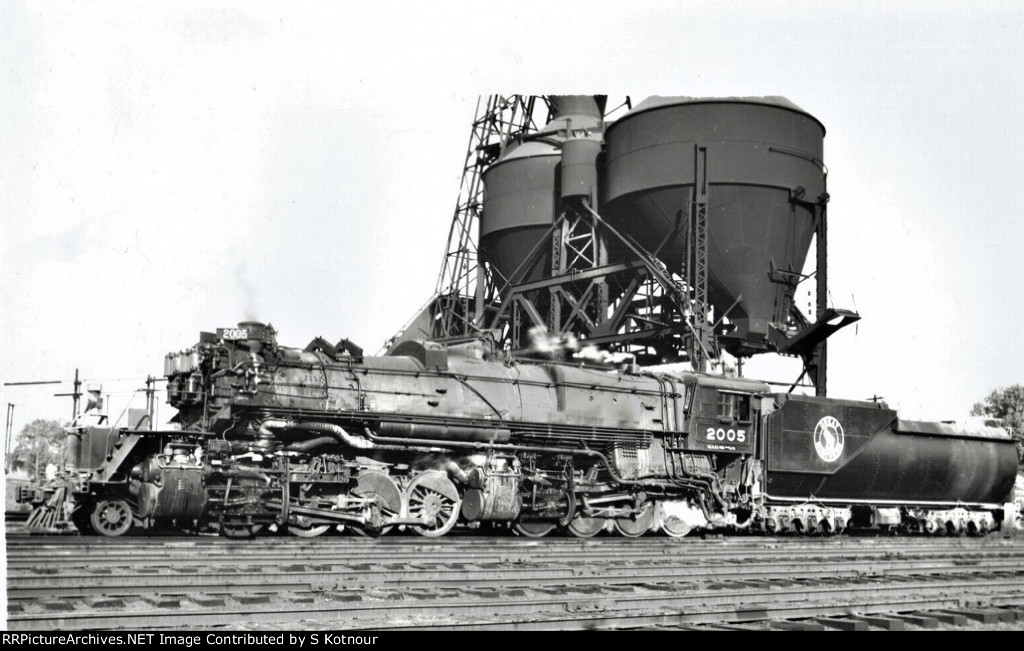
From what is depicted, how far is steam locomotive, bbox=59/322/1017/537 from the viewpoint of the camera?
47.5 feet

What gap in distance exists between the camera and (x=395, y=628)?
6.86 metres

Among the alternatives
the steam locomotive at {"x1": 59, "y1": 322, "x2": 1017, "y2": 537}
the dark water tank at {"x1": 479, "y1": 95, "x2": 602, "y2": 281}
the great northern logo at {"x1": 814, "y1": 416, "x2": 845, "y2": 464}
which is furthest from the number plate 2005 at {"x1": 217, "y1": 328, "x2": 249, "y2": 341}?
the dark water tank at {"x1": 479, "y1": 95, "x2": 602, "y2": 281}

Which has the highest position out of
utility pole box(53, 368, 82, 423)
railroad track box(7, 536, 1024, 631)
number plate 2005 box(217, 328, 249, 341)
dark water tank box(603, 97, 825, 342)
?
dark water tank box(603, 97, 825, 342)

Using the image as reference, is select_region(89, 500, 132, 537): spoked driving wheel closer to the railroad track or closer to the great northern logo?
the railroad track

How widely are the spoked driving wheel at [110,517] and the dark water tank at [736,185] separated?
18.8 m

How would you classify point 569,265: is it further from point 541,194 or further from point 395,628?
point 395,628

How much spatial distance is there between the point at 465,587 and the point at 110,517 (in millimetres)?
8114

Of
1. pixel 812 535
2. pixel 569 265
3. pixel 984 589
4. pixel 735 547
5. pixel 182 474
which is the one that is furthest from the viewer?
pixel 569 265

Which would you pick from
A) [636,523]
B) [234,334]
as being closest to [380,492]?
[234,334]

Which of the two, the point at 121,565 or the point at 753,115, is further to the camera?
the point at 753,115

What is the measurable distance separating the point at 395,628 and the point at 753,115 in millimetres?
25072

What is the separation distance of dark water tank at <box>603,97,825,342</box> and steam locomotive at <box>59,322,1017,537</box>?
8.70m

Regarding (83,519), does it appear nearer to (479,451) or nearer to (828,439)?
(479,451)

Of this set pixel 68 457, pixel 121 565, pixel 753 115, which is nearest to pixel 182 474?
pixel 68 457
